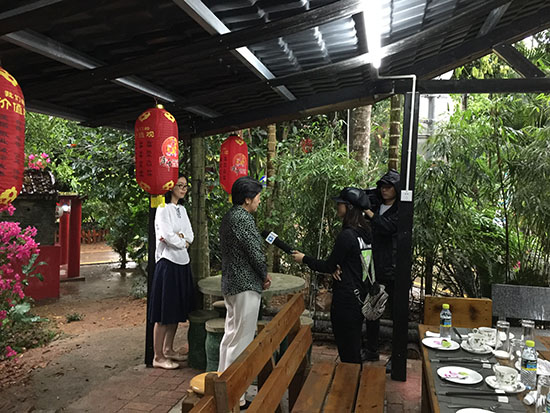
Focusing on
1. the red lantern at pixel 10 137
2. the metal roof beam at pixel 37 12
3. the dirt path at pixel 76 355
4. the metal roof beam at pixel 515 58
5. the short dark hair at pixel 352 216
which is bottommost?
the dirt path at pixel 76 355

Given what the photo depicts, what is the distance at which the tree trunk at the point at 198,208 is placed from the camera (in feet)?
17.3

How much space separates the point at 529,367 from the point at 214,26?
249 centimetres

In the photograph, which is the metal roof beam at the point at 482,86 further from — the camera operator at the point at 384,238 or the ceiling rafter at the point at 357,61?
the camera operator at the point at 384,238

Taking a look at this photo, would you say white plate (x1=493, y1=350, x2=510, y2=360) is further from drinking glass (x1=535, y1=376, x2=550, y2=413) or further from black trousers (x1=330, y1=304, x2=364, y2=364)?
black trousers (x1=330, y1=304, x2=364, y2=364)

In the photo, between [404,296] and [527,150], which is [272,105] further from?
[527,150]

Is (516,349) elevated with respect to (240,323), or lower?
elevated

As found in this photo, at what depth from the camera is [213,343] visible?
4.23 metres

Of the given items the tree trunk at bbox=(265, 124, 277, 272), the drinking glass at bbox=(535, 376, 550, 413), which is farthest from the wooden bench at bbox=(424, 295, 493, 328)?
the tree trunk at bbox=(265, 124, 277, 272)

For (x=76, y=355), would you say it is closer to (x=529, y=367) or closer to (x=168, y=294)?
(x=168, y=294)

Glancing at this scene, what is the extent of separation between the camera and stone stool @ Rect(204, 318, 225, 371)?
165 inches

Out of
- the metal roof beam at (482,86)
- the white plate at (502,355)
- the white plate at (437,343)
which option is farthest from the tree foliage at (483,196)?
the white plate at (502,355)

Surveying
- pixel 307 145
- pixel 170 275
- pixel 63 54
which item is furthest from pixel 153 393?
pixel 307 145

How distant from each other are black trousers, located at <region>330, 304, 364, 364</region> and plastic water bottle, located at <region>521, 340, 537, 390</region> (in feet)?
4.46

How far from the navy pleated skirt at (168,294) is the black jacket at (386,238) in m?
2.00
